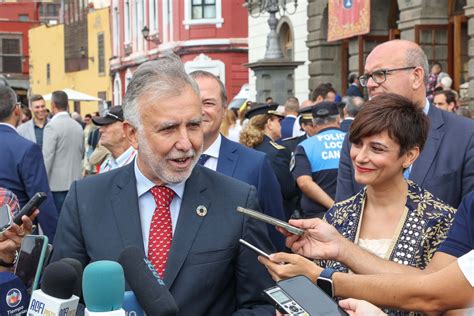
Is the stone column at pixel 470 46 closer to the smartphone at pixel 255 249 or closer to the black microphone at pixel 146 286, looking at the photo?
the smartphone at pixel 255 249

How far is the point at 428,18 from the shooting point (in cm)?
1862

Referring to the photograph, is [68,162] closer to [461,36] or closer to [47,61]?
[461,36]

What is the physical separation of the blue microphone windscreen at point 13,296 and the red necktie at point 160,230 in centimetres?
49

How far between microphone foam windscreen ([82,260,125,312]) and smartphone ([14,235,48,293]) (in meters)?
0.81

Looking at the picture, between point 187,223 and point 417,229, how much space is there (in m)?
1.04

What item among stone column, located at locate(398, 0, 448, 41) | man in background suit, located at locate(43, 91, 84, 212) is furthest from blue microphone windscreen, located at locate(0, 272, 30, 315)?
stone column, located at locate(398, 0, 448, 41)

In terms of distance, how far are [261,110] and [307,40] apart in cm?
1590

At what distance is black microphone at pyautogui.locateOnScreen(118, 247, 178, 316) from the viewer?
271 centimetres

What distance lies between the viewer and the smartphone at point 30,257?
10.8 feet

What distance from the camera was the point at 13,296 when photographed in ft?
11.0

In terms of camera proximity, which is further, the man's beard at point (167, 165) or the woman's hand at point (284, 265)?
the man's beard at point (167, 165)

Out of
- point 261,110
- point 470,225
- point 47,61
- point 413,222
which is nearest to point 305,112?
point 261,110

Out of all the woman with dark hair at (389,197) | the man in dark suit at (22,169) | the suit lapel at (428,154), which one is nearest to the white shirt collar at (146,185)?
the woman with dark hair at (389,197)

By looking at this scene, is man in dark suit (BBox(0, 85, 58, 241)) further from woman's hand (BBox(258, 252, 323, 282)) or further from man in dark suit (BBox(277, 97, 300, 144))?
man in dark suit (BBox(277, 97, 300, 144))
